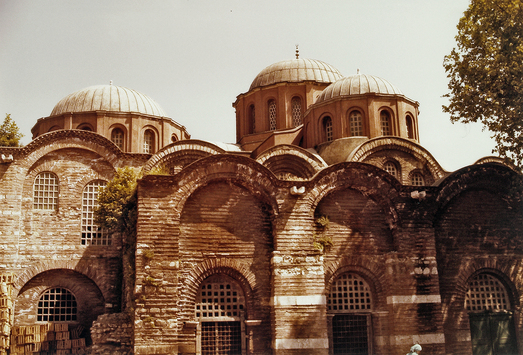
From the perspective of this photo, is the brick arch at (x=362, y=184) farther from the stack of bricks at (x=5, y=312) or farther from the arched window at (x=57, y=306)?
the stack of bricks at (x=5, y=312)

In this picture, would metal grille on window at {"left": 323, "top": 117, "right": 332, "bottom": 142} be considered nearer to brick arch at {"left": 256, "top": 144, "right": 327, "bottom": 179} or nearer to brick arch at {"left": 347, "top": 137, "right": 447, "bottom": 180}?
brick arch at {"left": 256, "top": 144, "right": 327, "bottom": 179}

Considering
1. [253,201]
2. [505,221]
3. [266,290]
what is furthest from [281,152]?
[505,221]

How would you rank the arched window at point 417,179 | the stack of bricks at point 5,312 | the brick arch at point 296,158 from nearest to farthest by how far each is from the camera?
the stack of bricks at point 5,312
the brick arch at point 296,158
the arched window at point 417,179

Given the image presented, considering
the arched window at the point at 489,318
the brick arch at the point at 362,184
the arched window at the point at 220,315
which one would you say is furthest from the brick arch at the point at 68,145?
the arched window at the point at 489,318

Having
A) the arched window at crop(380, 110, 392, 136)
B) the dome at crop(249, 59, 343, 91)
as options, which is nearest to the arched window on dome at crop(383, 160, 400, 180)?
the arched window at crop(380, 110, 392, 136)

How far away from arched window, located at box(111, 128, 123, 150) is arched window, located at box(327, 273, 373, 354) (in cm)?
1272

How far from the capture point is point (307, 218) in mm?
17844

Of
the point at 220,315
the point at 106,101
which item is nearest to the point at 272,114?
the point at 106,101

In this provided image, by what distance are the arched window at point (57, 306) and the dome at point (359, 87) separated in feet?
42.2

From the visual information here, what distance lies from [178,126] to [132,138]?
105 inches

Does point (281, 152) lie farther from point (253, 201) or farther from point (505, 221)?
point (505, 221)

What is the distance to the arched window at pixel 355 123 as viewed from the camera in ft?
79.2

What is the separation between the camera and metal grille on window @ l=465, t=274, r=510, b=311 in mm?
18875

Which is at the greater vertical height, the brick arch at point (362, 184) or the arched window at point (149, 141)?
the arched window at point (149, 141)
